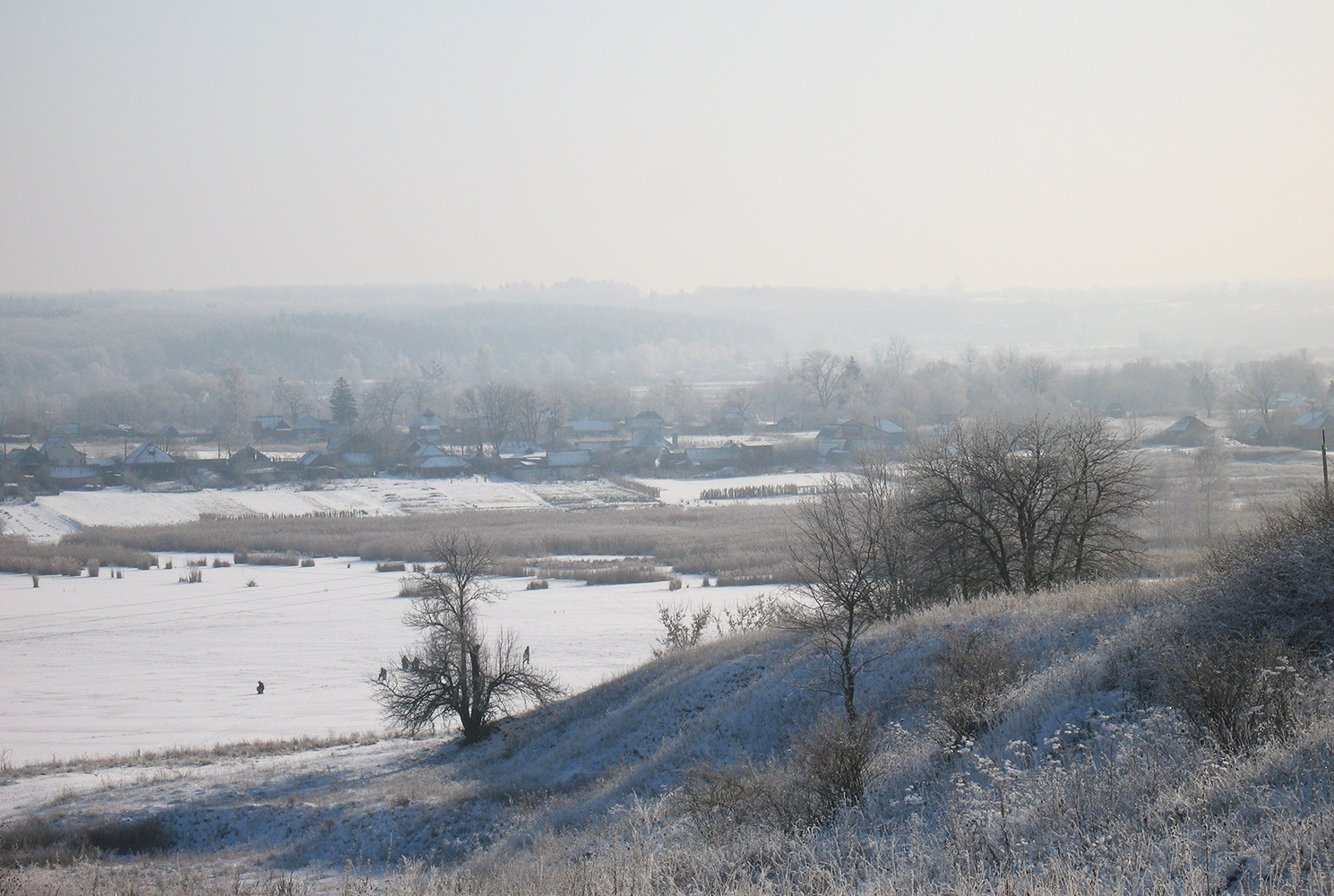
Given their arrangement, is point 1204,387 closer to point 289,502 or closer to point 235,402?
point 289,502

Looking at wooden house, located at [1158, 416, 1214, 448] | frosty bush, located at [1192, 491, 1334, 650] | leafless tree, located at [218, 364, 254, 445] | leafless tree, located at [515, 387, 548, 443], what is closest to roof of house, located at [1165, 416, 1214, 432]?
wooden house, located at [1158, 416, 1214, 448]

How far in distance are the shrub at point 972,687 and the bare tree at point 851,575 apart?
124cm

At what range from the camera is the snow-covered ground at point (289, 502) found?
213ft

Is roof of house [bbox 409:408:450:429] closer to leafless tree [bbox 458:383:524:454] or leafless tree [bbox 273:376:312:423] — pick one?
leafless tree [bbox 458:383:524:454]

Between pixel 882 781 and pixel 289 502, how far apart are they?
70163 millimetres

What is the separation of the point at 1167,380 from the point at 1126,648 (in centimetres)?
9373

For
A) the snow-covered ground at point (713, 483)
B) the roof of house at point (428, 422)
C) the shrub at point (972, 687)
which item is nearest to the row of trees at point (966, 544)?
the shrub at point (972, 687)

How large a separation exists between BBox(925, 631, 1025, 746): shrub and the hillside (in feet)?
0.14

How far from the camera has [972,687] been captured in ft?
36.9

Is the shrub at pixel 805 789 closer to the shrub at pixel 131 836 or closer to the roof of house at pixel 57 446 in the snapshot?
the shrub at pixel 131 836

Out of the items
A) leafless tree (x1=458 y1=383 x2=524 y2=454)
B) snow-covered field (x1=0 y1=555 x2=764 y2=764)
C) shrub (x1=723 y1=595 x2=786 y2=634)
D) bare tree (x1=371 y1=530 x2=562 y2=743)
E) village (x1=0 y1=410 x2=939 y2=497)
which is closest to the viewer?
bare tree (x1=371 y1=530 x2=562 y2=743)

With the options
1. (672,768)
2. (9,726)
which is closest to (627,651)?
(672,768)

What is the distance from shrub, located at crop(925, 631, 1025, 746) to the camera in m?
11.1

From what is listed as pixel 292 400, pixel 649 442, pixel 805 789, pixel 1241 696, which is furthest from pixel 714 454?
pixel 1241 696
